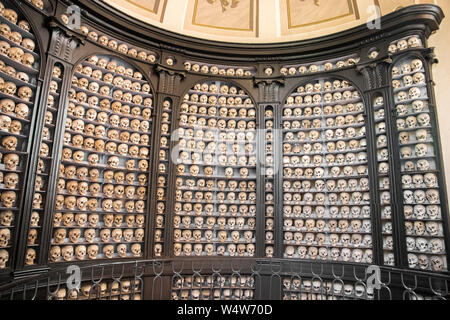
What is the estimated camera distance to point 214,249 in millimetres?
6363

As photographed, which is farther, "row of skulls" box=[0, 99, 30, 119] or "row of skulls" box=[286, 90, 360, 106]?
"row of skulls" box=[286, 90, 360, 106]

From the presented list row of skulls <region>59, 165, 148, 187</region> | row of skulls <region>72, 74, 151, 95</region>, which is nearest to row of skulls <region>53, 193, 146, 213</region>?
row of skulls <region>59, 165, 148, 187</region>

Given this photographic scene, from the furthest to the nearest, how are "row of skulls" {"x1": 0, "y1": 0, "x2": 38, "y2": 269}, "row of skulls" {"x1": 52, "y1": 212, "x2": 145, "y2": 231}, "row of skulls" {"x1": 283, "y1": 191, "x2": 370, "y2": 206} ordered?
"row of skulls" {"x1": 283, "y1": 191, "x2": 370, "y2": 206}, "row of skulls" {"x1": 52, "y1": 212, "x2": 145, "y2": 231}, "row of skulls" {"x1": 0, "y1": 0, "x2": 38, "y2": 269}

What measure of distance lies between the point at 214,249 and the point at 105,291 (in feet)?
7.02

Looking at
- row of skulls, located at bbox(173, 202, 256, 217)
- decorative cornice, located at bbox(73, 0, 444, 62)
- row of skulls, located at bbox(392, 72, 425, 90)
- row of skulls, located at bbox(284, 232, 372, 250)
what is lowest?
row of skulls, located at bbox(284, 232, 372, 250)

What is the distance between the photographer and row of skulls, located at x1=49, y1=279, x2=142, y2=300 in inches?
192

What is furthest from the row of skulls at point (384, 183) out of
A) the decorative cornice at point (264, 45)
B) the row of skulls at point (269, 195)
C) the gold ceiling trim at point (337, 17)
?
the gold ceiling trim at point (337, 17)

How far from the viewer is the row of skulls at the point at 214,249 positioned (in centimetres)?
616

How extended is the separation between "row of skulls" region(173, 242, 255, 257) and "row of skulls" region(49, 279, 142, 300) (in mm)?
972

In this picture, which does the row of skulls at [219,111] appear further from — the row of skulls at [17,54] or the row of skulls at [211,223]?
the row of skulls at [17,54]

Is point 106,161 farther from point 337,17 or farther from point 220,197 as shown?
point 337,17

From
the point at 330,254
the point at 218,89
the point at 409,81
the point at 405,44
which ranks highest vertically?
the point at 405,44

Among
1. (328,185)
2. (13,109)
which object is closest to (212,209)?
(328,185)

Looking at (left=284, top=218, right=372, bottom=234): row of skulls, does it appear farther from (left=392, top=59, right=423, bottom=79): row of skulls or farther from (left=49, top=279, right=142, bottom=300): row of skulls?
(left=49, top=279, right=142, bottom=300): row of skulls
